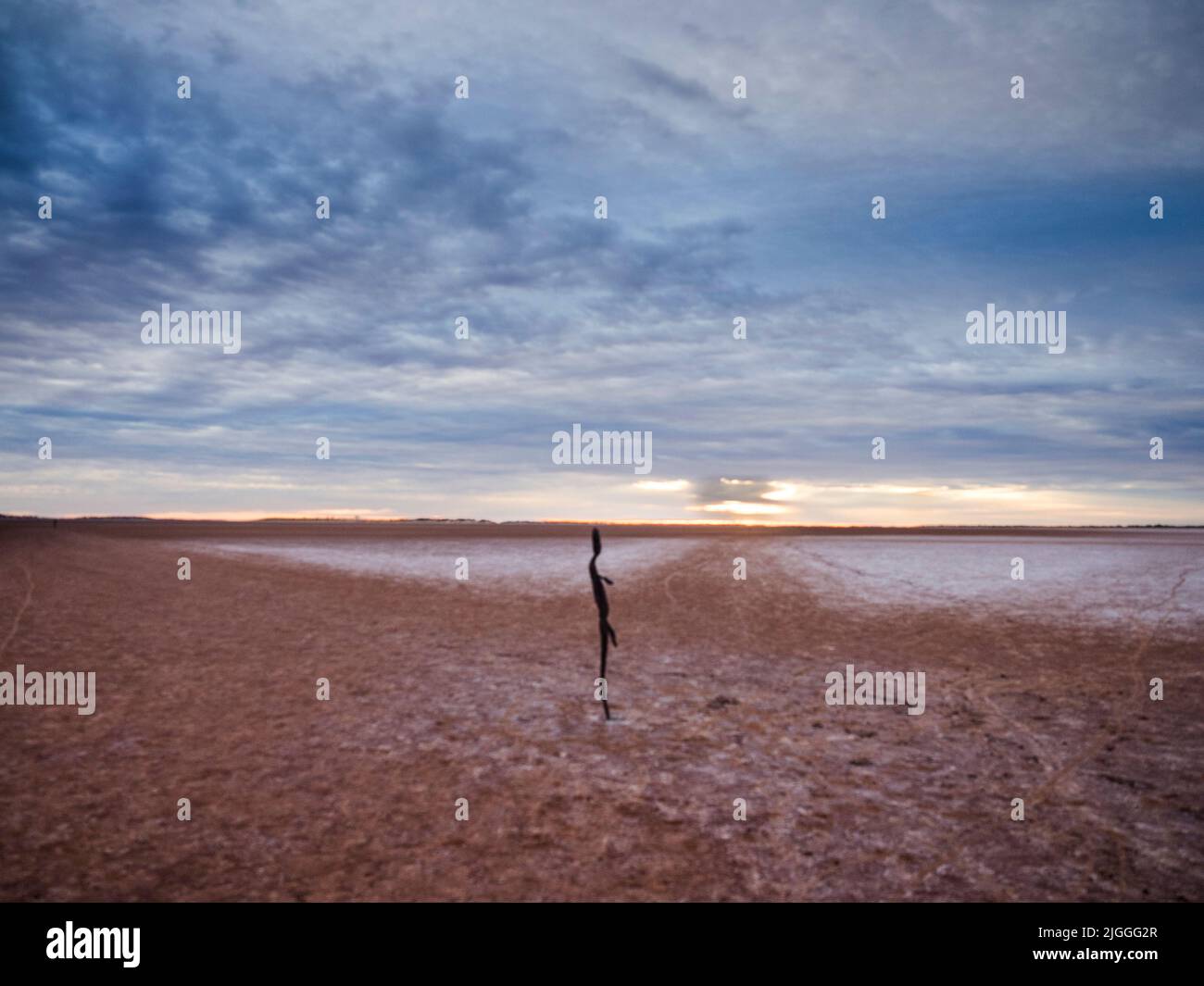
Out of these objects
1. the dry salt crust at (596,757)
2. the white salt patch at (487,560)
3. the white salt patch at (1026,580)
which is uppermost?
the white salt patch at (487,560)

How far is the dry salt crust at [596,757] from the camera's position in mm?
6602

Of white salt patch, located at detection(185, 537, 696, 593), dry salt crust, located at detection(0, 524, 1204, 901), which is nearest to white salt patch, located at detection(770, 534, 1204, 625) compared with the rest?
dry salt crust, located at detection(0, 524, 1204, 901)

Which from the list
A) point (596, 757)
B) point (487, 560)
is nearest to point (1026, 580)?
point (487, 560)

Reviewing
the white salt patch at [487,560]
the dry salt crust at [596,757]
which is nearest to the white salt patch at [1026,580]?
the dry salt crust at [596,757]

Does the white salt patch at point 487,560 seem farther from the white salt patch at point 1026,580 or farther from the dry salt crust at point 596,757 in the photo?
the dry salt crust at point 596,757

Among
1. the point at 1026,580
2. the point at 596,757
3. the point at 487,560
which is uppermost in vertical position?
the point at 487,560

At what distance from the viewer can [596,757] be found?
31.9ft

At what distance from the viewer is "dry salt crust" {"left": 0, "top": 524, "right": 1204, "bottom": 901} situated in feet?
21.7

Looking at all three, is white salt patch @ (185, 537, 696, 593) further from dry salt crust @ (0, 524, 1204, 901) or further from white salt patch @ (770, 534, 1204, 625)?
dry salt crust @ (0, 524, 1204, 901)

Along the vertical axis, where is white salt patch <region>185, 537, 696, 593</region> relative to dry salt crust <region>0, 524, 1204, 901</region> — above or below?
above

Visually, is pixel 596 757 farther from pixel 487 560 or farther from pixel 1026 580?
pixel 487 560
